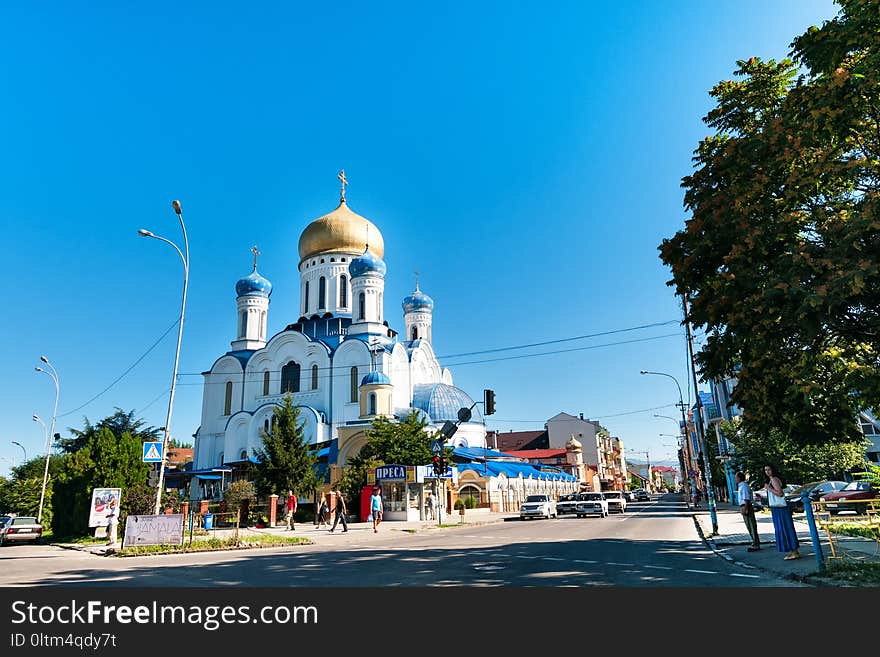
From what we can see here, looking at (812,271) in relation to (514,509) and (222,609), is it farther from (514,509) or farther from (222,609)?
(514,509)

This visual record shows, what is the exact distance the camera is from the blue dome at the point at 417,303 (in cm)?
5931

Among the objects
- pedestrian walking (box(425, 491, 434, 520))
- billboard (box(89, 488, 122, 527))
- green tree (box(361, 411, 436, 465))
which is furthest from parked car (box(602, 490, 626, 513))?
billboard (box(89, 488, 122, 527))

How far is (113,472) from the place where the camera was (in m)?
21.8

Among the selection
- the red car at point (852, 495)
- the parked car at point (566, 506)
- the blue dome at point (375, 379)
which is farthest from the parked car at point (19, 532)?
the red car at point (852, 495)

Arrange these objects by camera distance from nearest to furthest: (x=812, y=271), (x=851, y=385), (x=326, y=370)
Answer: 1. (x=812, y=271)
2. (x=851, y=385)
3. (x=326, y=370)

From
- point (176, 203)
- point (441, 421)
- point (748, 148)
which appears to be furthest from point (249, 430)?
point (748, 148)

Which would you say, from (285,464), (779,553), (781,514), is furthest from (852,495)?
(285,464)

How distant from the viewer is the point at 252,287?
55938 mm

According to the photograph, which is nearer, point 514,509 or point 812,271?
point 812,271

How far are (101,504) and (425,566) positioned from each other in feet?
46.7

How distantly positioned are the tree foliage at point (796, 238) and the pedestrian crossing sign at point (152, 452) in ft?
47.5

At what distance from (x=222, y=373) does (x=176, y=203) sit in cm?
3841

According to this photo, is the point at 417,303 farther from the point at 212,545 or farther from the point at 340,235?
the point at 212,545

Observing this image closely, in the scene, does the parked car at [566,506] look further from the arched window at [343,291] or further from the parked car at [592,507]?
the arched window at [343,291]
